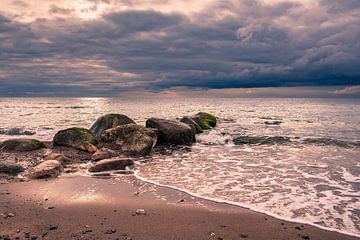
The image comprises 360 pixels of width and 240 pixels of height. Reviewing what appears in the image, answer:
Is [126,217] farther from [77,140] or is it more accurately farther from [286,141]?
[286,141]

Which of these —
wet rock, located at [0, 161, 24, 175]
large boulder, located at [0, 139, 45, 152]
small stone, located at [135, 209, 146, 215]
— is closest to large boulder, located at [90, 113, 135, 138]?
large boulder, located at [0, 139, 45, 152]

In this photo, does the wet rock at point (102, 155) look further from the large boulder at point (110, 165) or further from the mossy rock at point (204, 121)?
the mossy rock at point (204, 121)

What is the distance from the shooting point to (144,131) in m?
14.9

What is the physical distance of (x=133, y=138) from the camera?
1415 centimetres

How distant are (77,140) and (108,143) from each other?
1.65 m

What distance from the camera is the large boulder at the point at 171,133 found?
54.4 ft

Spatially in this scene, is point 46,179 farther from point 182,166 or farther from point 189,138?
point 189,138

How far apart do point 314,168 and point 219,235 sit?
276 inches

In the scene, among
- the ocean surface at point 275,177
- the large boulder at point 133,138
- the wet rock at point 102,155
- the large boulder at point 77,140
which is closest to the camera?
the ocean surface at point 275,177

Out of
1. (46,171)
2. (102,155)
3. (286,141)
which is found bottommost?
(286,141)

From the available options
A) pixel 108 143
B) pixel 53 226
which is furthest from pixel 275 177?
pixel 108 143

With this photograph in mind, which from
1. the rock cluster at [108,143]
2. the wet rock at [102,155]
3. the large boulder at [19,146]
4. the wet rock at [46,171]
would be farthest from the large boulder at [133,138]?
the wet rock at [46,171]

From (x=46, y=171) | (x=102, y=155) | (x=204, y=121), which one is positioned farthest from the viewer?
(x=204, y=121)

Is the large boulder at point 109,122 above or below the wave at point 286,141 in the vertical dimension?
above
